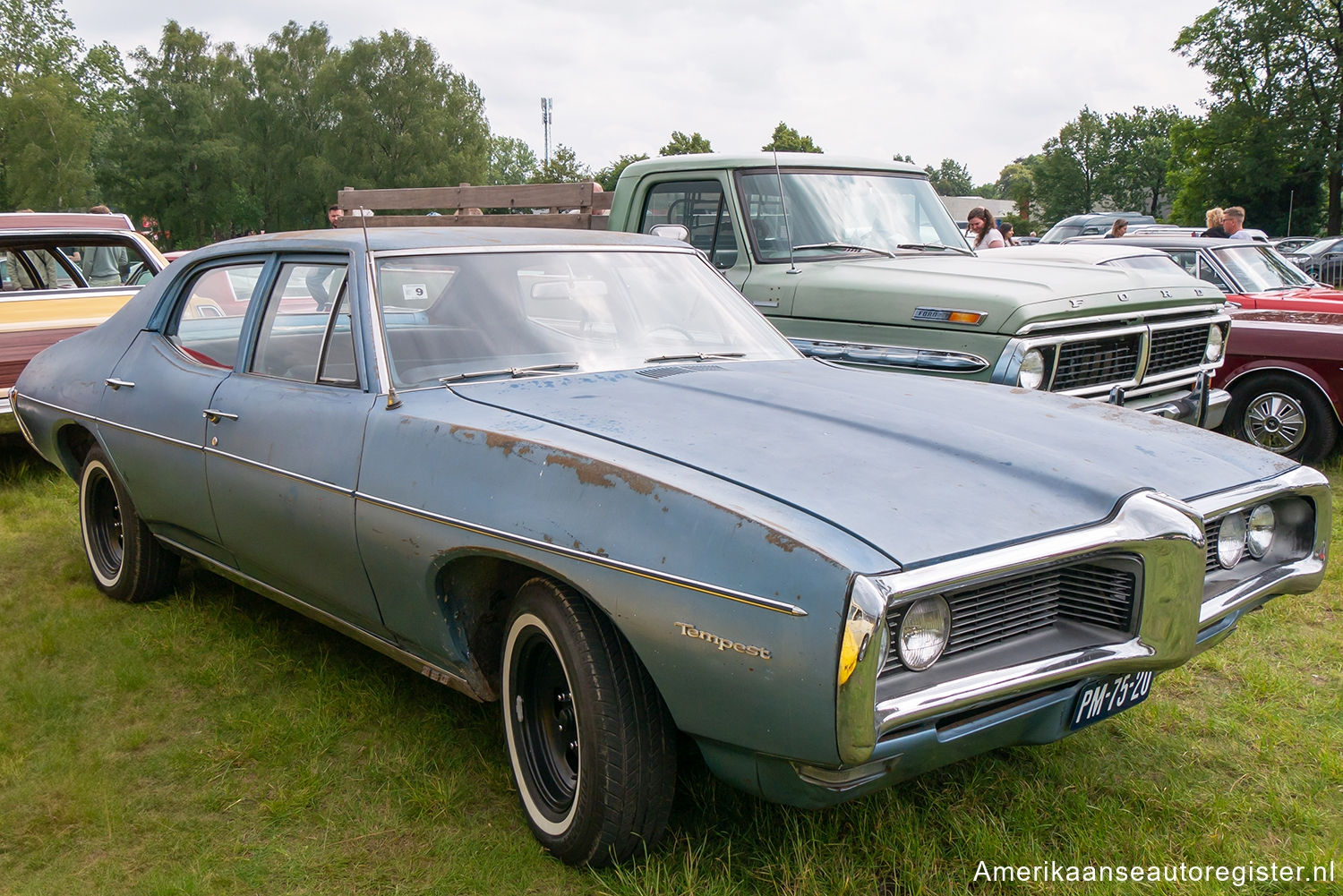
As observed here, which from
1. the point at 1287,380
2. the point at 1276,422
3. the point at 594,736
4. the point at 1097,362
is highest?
the point at 1097,362

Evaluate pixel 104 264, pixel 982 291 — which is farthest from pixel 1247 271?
pixel 104 264

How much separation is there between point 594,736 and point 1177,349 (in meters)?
4.82

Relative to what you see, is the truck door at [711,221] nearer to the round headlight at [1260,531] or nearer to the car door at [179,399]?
the car door at [179,399]

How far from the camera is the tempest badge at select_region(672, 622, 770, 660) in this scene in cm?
205

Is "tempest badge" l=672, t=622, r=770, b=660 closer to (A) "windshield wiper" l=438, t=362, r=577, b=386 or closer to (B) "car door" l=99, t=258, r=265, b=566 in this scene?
(A) "windshield wiper" l=438, t=362, r=577, b=386

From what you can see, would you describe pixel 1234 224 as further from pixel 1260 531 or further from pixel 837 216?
pixel 1260 531

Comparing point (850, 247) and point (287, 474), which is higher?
point (850, 247)

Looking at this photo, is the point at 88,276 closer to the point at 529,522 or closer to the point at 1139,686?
the point at 529,522

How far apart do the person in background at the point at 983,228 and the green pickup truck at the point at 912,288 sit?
307cm

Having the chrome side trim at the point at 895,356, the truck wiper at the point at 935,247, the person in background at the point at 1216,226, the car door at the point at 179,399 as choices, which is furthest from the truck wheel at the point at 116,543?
the person in background at the point at 1216,226

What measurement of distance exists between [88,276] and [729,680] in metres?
7.33

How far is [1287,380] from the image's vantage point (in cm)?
689

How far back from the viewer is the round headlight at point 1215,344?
6188 millimetres

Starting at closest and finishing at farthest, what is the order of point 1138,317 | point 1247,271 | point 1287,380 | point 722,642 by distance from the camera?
point 722,642, point 1138,317, point 1287,380, point 1247,271
